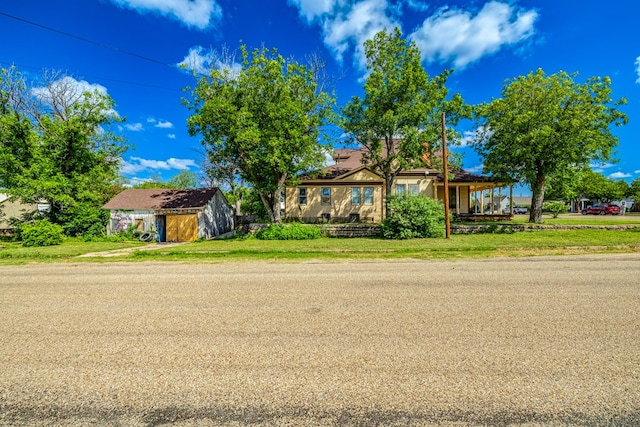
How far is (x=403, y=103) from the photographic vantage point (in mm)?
19906

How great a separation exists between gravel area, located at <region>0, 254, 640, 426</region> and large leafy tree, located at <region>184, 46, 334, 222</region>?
44.0ft

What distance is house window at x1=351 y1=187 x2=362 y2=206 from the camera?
26828mm

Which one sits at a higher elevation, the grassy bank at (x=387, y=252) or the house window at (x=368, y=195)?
the house window at (x=368, y=195)

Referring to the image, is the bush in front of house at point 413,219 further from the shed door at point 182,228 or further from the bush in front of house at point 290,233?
the shed door at point 182,228

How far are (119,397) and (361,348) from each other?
2.43 m

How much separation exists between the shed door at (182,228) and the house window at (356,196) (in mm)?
13123

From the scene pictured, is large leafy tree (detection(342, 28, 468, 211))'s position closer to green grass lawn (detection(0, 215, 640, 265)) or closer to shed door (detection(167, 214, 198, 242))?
green grass lawn (detection(0, 215, 640, 265))

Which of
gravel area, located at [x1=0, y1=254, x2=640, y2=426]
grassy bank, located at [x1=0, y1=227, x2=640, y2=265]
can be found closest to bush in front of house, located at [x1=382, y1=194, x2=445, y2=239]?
grassy bank, located at [x1=0, y1=227, x2=640, y2=265]

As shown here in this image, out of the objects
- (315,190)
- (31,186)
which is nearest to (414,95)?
(315,190)

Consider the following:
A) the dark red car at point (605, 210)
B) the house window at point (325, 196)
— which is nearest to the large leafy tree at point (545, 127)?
the house window at point (325, 196)

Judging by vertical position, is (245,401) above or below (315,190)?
below

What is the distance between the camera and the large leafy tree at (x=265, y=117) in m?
18.3

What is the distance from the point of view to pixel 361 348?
3.59m

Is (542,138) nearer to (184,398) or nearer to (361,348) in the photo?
(361,348)
